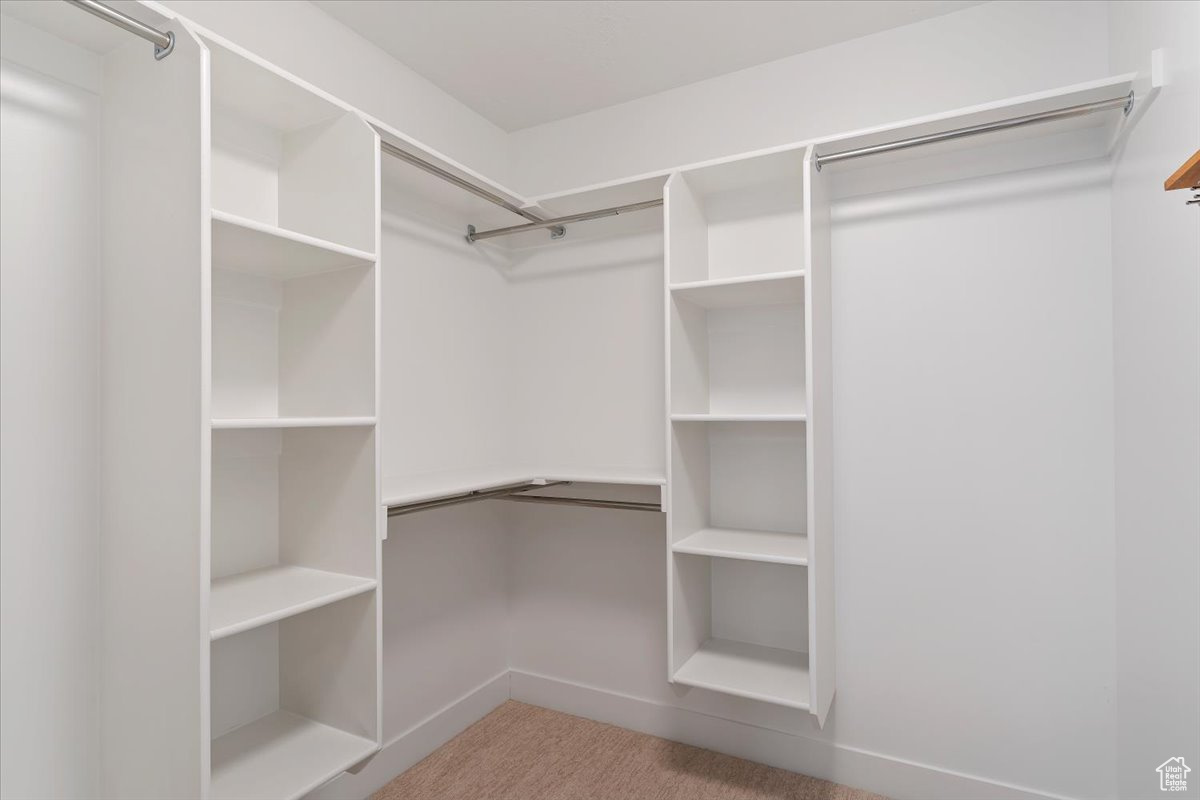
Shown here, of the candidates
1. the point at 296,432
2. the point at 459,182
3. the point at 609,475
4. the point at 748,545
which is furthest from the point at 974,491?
the point at 296,432

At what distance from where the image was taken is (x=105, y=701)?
4.82 feet

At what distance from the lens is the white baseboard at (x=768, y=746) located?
6.75 ft

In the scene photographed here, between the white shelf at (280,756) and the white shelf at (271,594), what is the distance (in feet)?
1.30

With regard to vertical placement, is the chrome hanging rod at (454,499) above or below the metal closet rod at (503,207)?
below

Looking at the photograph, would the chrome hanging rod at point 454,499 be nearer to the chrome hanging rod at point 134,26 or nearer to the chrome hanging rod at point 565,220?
the chrome hanging rod at point 565,220

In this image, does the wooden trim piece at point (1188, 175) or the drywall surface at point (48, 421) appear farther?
the drywall surface at point (48, 421)

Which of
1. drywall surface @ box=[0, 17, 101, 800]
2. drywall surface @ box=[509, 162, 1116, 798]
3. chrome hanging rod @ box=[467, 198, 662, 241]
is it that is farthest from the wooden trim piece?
drywall surface @ box=[0, 17, 101, 800]

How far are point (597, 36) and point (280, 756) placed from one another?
97.0 inches

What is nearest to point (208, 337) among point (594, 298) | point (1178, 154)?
point (594, 298)

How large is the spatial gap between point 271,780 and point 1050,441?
2403mm

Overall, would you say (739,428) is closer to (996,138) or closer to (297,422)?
(996,138)

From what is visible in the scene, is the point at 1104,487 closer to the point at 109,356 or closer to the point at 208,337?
the point at 208,337

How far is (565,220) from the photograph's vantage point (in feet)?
8.14

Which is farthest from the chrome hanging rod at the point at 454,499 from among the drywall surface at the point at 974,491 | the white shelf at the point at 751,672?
the drywall surface at the point at 974,491
